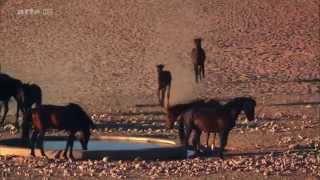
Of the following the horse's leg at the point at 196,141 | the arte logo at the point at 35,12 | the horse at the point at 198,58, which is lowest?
the horse's leg at the point at 196,141

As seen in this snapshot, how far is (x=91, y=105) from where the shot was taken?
76.9 feet

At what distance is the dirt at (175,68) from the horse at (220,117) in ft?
1.47

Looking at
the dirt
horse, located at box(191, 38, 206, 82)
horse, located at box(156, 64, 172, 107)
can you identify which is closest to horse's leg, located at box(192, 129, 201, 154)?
the dirt

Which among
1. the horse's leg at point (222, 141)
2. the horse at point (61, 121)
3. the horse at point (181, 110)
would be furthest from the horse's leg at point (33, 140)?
the horse's leg at point (222, 141)

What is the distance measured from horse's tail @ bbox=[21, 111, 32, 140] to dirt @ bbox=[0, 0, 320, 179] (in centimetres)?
75

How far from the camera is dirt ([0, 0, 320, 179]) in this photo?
13312mm

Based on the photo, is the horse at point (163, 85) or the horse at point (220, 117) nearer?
the horse at point (220, 117)

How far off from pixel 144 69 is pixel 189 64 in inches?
87.4

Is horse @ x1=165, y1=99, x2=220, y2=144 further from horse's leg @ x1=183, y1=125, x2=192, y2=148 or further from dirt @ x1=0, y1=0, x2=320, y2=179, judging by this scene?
dirt @ x1=0, y1=0, x2=320, y2=179

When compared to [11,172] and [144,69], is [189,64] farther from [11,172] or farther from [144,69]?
[11,172]

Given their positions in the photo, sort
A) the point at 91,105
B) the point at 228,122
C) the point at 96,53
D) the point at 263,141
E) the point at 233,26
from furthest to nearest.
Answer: the point at 233,26
the point at 96,53
the point at 91,105
the point at 263,141
the point at 228,122

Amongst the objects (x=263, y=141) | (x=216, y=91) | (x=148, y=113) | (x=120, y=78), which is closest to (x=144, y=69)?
(x=120, y=78)

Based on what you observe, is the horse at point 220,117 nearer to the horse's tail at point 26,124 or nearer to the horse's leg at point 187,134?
the horse's leg at point 187,134

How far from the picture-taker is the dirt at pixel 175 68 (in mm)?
13312
